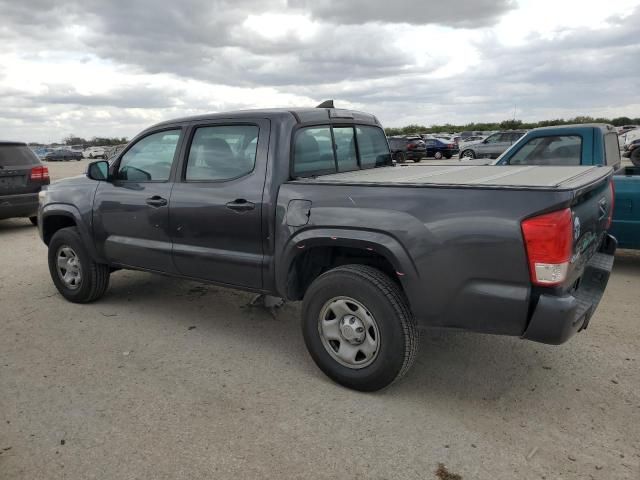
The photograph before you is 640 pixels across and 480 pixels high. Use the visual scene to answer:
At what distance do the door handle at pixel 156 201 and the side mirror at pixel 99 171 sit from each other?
67 cm

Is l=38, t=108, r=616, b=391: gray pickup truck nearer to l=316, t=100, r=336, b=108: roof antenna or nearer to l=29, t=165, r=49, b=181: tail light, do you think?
l=316, t=100, r=336, b=108: roof antenna

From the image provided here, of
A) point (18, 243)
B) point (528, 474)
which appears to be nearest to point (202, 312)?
point (528, 474)

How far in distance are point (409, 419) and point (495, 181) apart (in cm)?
148

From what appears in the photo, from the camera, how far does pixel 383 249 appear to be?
312 cm

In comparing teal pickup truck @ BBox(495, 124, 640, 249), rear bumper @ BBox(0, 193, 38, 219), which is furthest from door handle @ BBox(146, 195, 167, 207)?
rear bumper @ BBox(0, 193, 38, 219)

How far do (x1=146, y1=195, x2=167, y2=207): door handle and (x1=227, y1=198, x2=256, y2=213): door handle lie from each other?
0.77 metres

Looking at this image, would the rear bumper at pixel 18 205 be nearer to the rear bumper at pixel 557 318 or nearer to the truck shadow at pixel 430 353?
the truck shadow at pixel 430 353

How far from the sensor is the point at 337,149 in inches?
170

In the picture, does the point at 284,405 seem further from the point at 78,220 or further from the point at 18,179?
the point at 18,179

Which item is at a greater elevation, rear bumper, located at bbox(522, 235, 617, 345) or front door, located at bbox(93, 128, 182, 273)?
front door, located at bbox(93, 128, 182, 273)

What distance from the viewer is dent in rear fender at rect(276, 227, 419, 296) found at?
10.0ft

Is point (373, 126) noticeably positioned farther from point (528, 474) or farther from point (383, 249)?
point (528, 474)

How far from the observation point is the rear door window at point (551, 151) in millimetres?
6223

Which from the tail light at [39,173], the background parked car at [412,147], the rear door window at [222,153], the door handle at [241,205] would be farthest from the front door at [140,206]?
the background parked car at [412,147]
